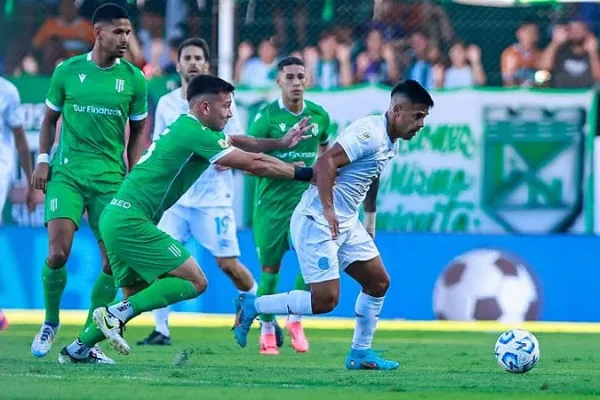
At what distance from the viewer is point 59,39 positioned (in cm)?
1686

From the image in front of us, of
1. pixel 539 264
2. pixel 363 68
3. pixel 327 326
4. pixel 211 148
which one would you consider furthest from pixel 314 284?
pixel 363 68

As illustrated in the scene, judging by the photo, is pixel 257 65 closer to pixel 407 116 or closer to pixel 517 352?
pixel 407 116

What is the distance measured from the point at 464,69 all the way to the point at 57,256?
7.55 meters

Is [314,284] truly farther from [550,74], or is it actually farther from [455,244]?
[550,74]

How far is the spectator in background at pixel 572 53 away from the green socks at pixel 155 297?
8.12 meters

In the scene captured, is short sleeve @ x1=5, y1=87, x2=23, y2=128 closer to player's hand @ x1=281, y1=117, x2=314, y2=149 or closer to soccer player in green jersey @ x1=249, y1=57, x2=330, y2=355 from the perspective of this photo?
soccer player in green jersey @ x1=249, y1=57, x2=330, y2=355

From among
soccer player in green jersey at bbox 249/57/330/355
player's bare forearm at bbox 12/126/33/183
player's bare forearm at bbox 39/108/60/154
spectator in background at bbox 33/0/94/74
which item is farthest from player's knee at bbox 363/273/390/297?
spectator in background at bbox 33/0/94/74

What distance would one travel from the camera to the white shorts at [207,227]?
480 inches

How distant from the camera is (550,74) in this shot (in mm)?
16188

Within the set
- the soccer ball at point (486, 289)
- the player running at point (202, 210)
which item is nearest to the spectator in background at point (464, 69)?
the soccer ball at point (486, 289)

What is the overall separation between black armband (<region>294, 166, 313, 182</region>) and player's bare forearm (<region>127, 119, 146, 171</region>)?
1901 millimetres

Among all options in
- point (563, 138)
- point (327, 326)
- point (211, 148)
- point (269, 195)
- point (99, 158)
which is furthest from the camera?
point (563, 138)

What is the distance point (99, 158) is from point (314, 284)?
193 centimetres

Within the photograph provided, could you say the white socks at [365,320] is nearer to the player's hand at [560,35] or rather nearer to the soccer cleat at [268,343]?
the soccer cleat at [268,343]
